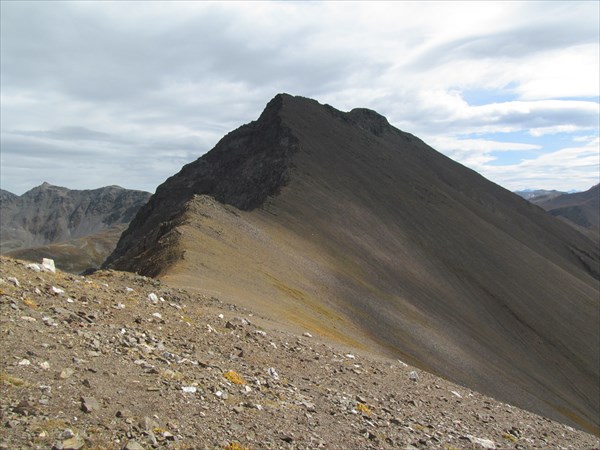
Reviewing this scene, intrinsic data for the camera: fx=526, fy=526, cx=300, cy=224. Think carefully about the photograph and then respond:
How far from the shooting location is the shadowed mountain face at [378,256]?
4084 centimetres

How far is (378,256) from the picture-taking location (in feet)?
225

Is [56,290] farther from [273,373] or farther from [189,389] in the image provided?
[273,373]

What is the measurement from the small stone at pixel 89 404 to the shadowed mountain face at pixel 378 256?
17.1 m

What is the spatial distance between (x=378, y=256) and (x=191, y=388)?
58.2 metres

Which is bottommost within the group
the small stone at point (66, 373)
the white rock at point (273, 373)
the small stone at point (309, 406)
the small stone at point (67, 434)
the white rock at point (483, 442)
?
the white rock at point (483, 442)

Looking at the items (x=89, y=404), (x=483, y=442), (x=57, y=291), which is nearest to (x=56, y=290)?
(x=57, y=291)

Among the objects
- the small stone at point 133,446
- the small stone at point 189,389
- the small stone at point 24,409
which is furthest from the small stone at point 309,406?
the small stone at point 24,409

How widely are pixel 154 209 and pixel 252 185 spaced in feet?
89.7

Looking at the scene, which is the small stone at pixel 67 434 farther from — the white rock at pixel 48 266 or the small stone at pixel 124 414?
the white rock at pixel 48 266

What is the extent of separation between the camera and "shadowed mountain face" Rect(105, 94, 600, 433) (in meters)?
40.8

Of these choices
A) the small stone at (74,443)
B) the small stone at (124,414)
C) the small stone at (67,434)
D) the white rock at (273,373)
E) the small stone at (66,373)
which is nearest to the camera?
the small stone at (74,443)

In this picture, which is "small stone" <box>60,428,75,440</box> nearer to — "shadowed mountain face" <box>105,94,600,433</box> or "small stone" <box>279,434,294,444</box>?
"small stone" <box>279,434,294,444</box>

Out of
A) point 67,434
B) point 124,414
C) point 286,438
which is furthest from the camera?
point 286,438

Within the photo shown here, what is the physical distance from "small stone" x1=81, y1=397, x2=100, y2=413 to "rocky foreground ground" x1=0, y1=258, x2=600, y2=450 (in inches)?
1.1
